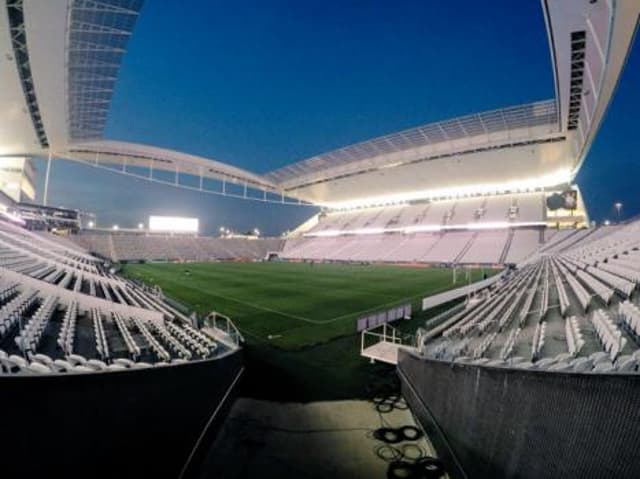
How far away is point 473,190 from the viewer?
53688 millimetres

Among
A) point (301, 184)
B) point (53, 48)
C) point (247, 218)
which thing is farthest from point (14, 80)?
point (247, 218)

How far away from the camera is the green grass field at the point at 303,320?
7785mm

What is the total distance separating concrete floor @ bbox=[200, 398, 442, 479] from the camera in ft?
15.2

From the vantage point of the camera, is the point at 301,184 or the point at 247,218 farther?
the point at 247,218

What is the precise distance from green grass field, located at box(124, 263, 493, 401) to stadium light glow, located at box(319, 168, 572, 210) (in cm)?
3143

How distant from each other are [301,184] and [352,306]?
43224 millimetres

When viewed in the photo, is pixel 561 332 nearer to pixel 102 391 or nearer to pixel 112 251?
pixel 102 391

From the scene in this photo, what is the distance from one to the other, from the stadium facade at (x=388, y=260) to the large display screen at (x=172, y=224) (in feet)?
43.3

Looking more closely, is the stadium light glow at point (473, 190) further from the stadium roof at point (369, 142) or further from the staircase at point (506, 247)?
the staircase at point (506, 247)

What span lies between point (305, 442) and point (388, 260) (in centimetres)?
4121

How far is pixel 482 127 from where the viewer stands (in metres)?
34.5

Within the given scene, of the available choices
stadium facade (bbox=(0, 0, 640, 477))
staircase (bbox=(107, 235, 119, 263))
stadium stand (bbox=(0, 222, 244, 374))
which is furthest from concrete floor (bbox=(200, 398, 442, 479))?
staircase (bbox=(107, 235, 119, 263))

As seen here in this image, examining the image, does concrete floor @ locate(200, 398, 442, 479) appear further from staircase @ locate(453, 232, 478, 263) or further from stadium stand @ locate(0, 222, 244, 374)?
staircase @ locate(453, 232, 478, 263)

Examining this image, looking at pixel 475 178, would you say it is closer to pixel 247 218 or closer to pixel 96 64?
pixel 96 64
